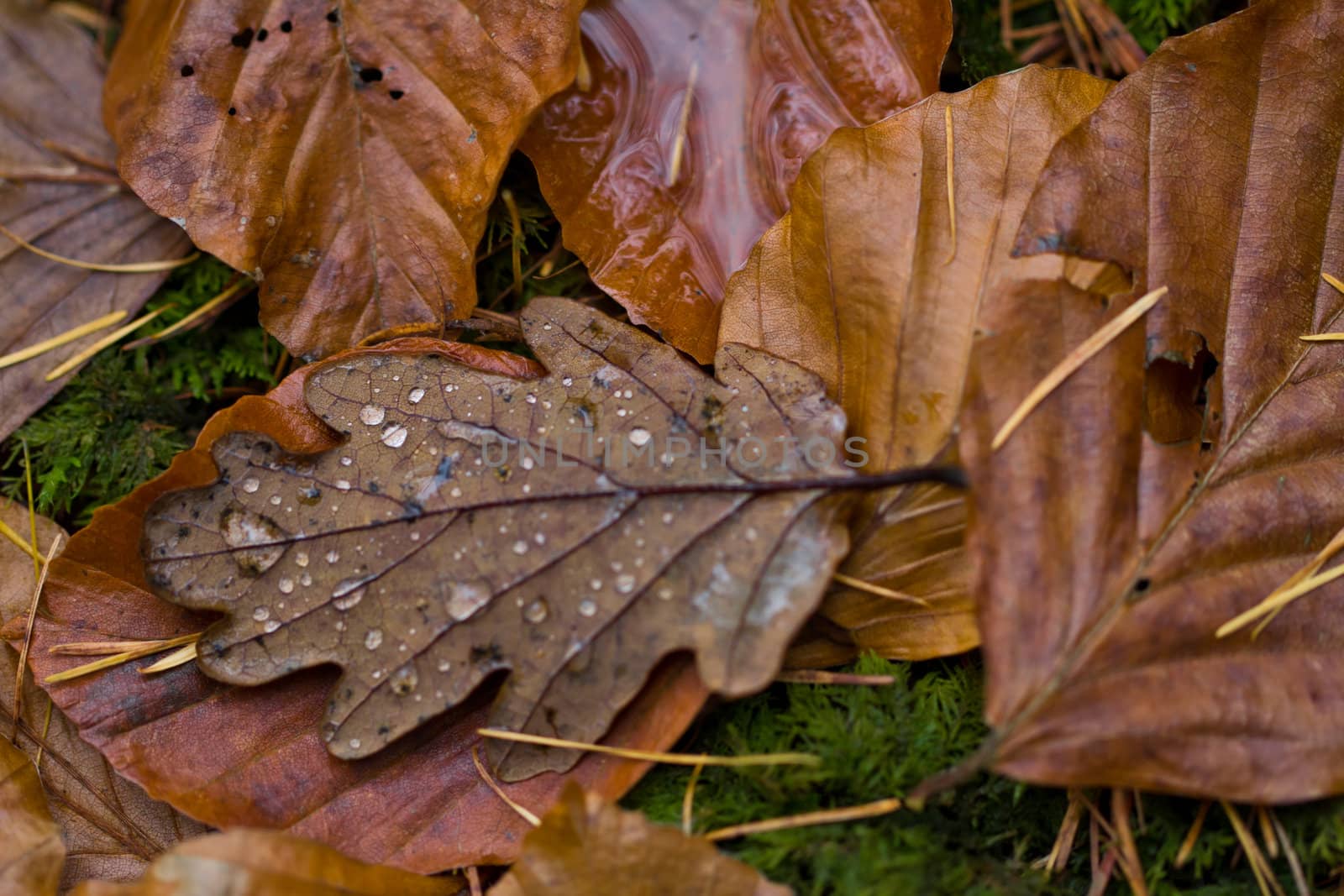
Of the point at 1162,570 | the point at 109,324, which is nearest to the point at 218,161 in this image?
the point at 109,324

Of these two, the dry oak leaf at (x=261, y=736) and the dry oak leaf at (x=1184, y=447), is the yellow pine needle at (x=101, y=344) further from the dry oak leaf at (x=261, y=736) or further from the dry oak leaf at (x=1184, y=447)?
the dry oak leaf at (x=1184, y=447)

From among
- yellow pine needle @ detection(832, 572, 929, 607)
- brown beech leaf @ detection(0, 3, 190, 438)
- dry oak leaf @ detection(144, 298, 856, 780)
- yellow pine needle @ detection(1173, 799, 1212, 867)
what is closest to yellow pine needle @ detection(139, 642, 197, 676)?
dry oak leaf @ detection(144, 298, 856, 780)

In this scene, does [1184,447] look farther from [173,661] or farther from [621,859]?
[173,661]

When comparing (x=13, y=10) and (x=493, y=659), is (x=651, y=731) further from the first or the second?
(x=13, y=10)

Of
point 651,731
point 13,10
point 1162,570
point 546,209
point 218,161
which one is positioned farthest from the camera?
point 13,10

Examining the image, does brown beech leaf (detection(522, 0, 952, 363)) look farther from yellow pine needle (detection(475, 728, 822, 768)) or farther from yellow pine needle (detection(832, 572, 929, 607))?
yellow pine needle (detection(475, 728, 822, 768))
